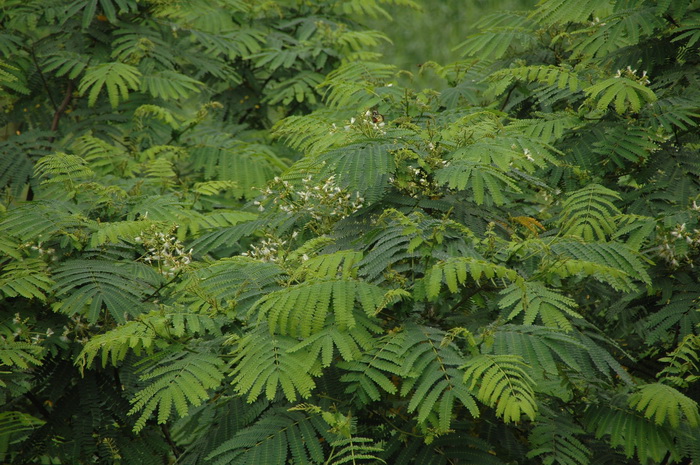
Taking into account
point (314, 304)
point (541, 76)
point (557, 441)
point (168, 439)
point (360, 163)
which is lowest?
point (168, 439)

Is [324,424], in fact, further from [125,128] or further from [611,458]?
[125,128]

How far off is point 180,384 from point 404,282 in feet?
3.13

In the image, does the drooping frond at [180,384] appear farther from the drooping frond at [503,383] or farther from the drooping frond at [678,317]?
the drooping frond at [678,317]

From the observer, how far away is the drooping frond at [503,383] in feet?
7.11

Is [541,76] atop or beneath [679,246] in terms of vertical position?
atop

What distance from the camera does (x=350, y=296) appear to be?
2.47 m

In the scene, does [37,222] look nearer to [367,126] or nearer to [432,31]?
[367,126]

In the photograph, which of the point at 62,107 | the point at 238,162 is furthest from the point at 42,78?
the point at 238,162

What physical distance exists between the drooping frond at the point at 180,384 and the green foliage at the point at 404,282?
0.4 inches

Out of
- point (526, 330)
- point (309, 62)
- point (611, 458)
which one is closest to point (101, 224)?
point (526, 330)

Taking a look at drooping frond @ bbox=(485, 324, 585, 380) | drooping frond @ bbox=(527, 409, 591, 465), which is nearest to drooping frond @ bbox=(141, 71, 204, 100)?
drooping frond @ bbox=(485, 324, 585, 380)

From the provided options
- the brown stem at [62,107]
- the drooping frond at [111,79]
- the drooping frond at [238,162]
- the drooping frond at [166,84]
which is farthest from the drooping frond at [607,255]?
the brown stem at [62,107]

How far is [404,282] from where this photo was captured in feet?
8.37

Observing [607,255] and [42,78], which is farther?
[42,78]
